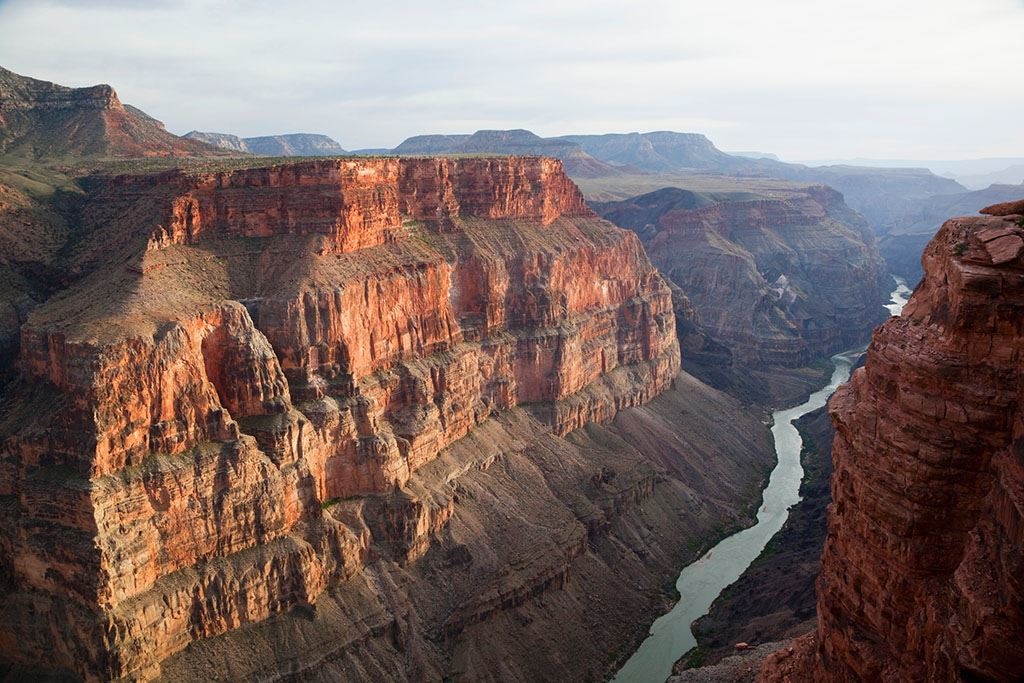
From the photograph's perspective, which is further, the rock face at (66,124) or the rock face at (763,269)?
the rock face at (763,269)

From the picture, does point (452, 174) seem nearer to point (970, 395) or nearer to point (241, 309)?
point (241, 309)

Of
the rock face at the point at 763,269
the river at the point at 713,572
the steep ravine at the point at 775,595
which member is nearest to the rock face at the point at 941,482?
the steep ravine at the point at 775,595

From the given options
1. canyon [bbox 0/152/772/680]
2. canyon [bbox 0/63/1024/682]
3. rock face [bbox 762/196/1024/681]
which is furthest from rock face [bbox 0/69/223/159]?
rock face [bbox 762/196/1024/681]

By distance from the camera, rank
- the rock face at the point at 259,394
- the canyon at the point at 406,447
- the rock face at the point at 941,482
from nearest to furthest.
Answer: the rock face at the point at 941,482, the canyon at the point at 406,447, the rock face at the point at 259,394

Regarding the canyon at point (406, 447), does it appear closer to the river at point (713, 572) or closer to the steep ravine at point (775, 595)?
the steep ravine at point (775, 595)

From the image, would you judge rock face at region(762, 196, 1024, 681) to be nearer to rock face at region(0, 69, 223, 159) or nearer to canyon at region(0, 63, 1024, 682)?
canyon at region(0, 63, 1024, 682)

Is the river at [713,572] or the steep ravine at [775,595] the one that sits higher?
the steep ravine at [775,595]
